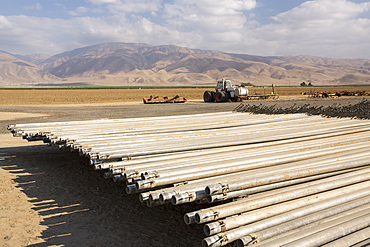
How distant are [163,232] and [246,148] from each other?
2.25 meters

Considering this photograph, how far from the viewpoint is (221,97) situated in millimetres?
29703

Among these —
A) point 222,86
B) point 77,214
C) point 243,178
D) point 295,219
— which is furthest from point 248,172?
point 222,86

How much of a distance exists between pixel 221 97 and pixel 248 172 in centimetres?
2548

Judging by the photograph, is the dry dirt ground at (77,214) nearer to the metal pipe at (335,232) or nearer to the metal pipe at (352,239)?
the metal pipe at (335,232)

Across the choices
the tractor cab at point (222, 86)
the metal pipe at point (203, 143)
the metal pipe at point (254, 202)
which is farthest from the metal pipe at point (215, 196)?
the tractor cab at point (222, 86)

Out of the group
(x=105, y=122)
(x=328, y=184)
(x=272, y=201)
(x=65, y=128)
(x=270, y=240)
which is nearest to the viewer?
(x=270, y=240)

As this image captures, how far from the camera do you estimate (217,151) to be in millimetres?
5617

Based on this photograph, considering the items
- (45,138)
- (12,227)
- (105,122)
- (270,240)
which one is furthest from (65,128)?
(270,240)

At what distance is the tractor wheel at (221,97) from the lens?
29669 millimetres

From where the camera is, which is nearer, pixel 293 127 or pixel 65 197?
pixel 65 197

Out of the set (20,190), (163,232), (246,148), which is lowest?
(163,232)

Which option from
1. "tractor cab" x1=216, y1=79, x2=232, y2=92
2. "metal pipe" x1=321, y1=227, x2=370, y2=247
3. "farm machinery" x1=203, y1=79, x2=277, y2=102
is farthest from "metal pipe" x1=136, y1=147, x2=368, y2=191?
"tractor cab" x1=216, y1=79, x2=232, y2=92

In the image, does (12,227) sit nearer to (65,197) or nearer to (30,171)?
(65,197)

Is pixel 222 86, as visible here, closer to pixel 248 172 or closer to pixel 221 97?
pixel 221 97
